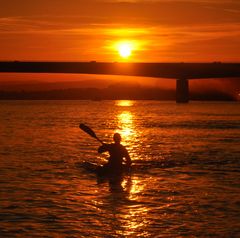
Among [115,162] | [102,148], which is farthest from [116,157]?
[102,148]

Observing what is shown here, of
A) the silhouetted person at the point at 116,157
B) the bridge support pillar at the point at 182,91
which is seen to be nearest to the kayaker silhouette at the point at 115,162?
the silhouetted person at the point at 116,157

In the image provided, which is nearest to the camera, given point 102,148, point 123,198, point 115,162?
point 123,198

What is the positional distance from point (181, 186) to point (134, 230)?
7244mm

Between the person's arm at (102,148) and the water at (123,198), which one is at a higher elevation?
the person's arm at (102,148)

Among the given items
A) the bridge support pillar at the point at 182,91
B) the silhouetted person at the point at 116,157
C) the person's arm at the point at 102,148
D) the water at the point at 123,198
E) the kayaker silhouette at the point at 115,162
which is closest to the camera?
the water at the point at 123,198

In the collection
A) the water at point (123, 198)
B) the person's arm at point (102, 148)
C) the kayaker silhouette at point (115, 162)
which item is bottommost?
the water at point (123, 198)

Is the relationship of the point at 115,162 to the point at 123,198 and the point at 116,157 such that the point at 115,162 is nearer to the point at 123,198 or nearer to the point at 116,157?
the point at 116,157

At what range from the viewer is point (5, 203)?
17891mm

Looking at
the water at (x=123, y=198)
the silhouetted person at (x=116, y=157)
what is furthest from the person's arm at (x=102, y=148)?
the water at (x=123, y=198)

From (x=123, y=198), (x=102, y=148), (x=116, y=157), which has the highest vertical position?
(x=102, y=148)

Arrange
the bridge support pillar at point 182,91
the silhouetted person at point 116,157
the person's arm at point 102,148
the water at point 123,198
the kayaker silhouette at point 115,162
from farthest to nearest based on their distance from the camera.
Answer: the bridge support pillar at point 182,91 → the kayaker silhouette at point 115,162 → the silhouetted person at point 116,157 → the person's arm at point 102,148 → the water at point 123,198

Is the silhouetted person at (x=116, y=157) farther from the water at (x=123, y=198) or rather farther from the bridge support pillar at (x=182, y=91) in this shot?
the bridge support pillar at (x=182, y=91)

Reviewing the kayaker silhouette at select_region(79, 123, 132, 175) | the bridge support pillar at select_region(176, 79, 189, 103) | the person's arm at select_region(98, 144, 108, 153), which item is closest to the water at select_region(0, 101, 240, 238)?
the kayaker silhouette at select_region(79, 123, 132, 175)

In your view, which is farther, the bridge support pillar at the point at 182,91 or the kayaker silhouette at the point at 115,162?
the bridge support pillar at the point at 182,91
